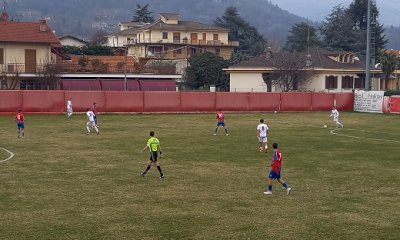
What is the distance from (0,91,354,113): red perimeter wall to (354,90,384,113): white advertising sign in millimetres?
803

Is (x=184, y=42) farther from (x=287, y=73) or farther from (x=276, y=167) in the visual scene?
(x=276, y=167)

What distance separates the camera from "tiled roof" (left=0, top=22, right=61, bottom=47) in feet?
221

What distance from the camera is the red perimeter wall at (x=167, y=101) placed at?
174ft

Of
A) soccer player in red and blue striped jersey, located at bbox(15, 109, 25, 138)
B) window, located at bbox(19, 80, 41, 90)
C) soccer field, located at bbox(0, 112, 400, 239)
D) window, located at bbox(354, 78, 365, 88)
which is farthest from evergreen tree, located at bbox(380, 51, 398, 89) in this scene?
soccer player in red and blue striped jersey, located at bbox(15, 109, 25, 138)

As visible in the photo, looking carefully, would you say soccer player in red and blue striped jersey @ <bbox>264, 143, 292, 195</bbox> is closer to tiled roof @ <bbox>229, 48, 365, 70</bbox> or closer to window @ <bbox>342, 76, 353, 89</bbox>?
tiled roof @ <bbox>229, 48, 365, 70</bbox>

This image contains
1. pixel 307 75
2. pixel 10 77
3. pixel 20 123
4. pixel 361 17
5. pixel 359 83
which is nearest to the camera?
pixel 20 123

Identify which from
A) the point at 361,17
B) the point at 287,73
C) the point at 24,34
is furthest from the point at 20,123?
the point at 361,17

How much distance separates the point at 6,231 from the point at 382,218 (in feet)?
33.4

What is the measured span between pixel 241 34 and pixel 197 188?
110 m

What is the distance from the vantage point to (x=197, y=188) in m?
20.4

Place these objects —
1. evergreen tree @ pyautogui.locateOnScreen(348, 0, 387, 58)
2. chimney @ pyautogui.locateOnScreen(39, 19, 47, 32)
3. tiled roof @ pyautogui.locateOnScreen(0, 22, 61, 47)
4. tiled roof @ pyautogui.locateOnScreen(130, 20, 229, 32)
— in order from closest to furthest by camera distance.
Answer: tiled roof @ pyautogui.locateOnScreen(0, 22, 61, 47)
chimney @ pyautogui.locateOnScreen(39, 19, 47, 32)
tiled roof @ pyautogui.locateOnScreen(130, 20, 229, 32)
evergreen tree @ pyautogui.locateOnScreen(348, 0, 387, 58)

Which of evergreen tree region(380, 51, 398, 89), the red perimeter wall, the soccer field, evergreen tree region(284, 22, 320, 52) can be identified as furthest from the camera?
evergreen tree region(284, 22, 320, 52)

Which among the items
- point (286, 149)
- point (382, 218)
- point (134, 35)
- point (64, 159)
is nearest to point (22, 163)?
point (64, 159)

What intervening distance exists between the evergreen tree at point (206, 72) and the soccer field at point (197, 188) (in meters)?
48.9
